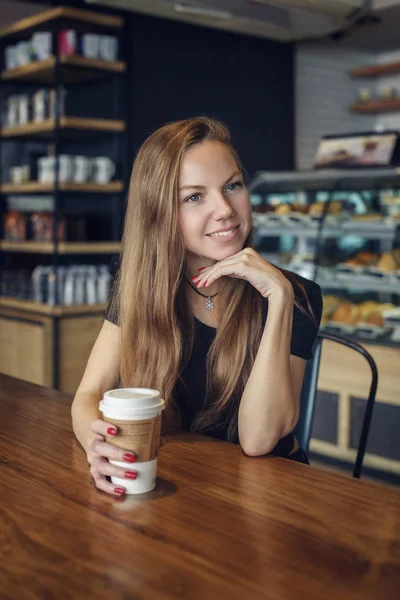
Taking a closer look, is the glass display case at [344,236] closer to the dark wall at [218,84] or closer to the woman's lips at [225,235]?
the dark wall at [218,84]

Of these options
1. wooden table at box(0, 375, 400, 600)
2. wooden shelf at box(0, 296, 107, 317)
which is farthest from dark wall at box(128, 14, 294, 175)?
wooden table at box(0, 375, 400, 600)

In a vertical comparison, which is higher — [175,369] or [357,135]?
[357,135]

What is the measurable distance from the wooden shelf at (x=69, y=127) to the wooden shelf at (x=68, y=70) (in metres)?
0.29

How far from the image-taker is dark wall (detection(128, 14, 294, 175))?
203 inches

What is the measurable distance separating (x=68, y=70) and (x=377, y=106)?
119 inches

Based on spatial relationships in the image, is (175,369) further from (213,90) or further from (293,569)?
(213,90)

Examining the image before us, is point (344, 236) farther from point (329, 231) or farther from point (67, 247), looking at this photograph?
point (67, 247)

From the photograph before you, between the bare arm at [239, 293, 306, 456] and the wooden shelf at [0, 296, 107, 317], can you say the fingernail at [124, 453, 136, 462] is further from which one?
the wooden shelf at [0, 296, 107, 317]

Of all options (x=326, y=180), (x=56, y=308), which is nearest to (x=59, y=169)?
(x=56, y=308)

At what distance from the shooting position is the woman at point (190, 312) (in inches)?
64.0

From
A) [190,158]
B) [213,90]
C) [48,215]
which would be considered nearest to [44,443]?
[190,158]

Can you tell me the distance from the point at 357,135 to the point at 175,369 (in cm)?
282

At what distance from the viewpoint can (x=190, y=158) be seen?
1649 millimetres

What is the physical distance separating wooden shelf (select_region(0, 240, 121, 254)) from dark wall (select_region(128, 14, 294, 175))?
745mm
